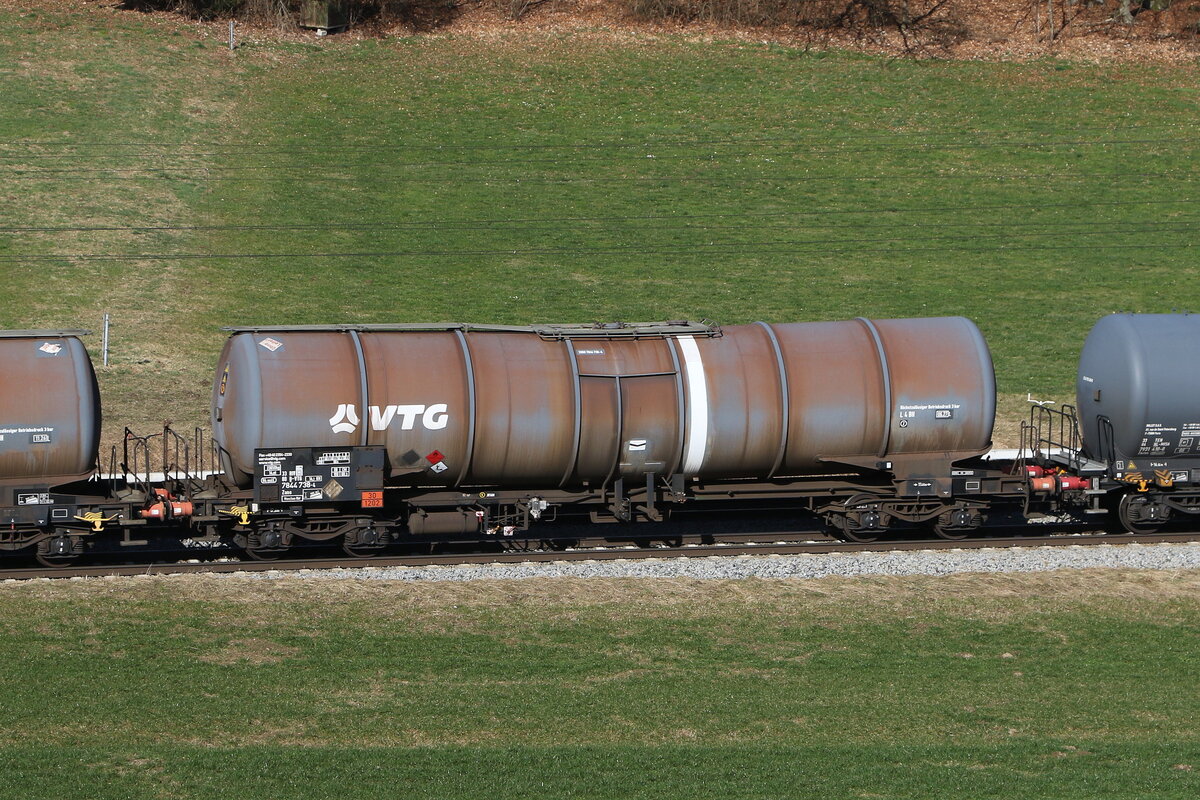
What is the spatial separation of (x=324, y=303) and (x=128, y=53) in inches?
862

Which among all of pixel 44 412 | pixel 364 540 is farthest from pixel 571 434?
pixel 44 412

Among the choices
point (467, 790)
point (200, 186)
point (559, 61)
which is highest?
point (559, 61)

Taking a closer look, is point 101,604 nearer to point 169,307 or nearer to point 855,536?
point 855,536

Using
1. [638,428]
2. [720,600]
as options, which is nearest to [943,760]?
[720,600]

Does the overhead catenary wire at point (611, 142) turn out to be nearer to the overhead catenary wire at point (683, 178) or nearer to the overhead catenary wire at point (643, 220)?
the overhead catenary wire at point (683, 178)

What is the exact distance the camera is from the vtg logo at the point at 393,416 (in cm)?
2159

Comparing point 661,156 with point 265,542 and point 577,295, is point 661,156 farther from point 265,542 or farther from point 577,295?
point 265,542

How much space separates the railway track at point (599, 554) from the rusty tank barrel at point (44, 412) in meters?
1.57

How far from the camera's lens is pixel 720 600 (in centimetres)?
2023

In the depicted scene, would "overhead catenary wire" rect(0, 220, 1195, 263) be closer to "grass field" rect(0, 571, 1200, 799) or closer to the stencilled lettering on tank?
the stencilled lettering on tank

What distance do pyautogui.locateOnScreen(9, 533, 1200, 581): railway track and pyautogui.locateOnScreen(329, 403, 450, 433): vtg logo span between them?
228 centimetres

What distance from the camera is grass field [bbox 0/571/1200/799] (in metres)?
13.7

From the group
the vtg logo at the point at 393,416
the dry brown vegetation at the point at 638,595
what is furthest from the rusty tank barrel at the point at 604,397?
the dry brown vegetation at the point at 638,595

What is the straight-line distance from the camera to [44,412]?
2109 centimetres
